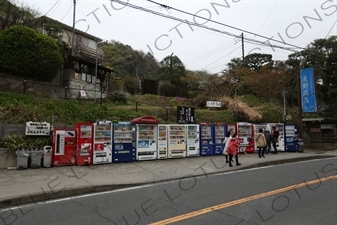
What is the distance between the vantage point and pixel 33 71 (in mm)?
16875

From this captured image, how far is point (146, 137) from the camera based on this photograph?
14.0m

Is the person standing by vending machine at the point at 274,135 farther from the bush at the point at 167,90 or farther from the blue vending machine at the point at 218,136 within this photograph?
the bush at the point at 167,90

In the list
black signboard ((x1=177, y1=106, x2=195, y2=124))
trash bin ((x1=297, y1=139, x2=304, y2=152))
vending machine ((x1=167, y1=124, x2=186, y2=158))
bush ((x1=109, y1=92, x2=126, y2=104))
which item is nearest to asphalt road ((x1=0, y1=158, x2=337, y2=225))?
vending machine ((x1=167, y1=124, x2=186, y2=158))

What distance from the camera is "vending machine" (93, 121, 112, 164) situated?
12375 mm

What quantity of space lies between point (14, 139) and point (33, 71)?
6.93 meters

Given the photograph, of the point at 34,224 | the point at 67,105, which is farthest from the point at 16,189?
the point at 67,105

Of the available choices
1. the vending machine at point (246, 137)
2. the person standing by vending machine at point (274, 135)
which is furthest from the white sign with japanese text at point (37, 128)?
the person standing by vending machine at point (274, 135)

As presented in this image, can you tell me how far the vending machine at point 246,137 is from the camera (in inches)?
699

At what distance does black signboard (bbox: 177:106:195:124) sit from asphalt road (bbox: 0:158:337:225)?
7993 mm

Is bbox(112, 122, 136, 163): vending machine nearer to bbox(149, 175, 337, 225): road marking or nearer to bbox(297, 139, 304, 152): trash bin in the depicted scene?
bbox(149, 175, 337, 225): road marking

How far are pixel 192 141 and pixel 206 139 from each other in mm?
1081

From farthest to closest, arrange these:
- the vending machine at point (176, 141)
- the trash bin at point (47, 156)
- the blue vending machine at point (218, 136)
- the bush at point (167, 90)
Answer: the bush at point (167, 90) → the blue vending machine at point (218, 136) → the vending machine at point (176, 141) → the trash bin at point (47, 156)

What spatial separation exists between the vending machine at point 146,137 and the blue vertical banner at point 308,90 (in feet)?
42.3

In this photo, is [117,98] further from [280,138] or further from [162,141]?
[280,138]
